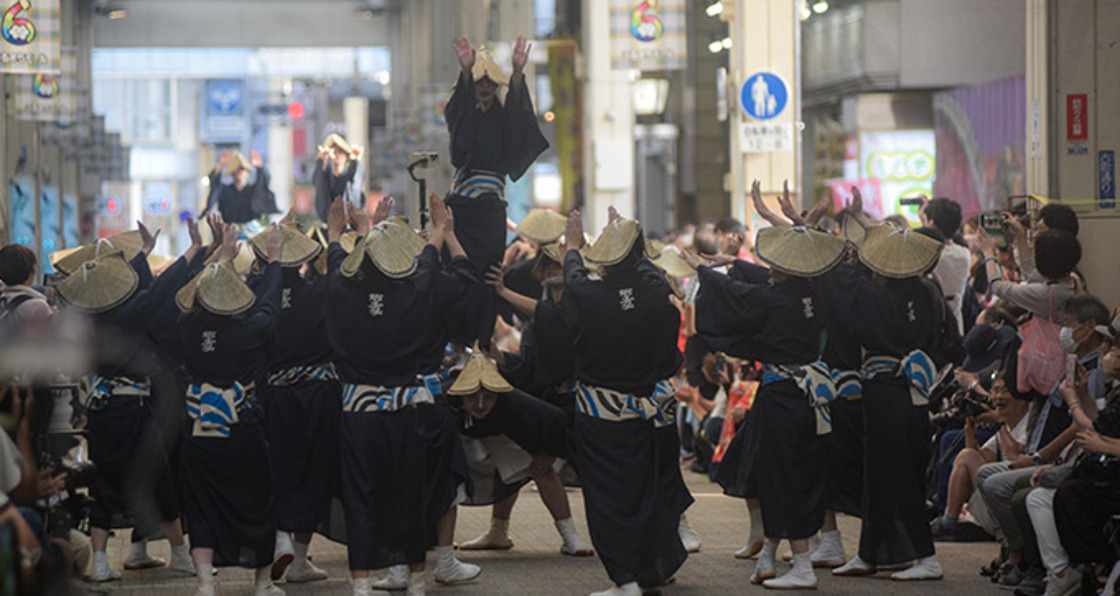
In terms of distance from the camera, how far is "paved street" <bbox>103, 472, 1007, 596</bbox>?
9.05 meters

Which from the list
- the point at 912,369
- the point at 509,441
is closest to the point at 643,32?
the point at 509,441

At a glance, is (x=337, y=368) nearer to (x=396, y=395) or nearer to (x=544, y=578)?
(x=396, y=395)

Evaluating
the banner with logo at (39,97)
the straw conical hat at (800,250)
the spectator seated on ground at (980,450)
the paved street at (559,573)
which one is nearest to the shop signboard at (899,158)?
the banner with logo at (39,97)

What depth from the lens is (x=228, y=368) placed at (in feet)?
28.5

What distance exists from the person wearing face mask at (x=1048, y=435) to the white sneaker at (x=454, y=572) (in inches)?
113

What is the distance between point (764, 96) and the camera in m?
17.2

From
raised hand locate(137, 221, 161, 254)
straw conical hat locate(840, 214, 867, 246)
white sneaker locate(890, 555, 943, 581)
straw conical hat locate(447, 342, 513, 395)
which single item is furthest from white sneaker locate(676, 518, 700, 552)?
raised hand locate(137, 221, 161, 254)

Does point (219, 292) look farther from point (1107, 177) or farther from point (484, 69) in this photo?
point (1107, 177)

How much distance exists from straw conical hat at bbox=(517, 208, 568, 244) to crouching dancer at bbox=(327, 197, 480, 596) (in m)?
2.67

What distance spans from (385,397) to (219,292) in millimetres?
1030

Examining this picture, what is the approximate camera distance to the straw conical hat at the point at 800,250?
29.6 ft

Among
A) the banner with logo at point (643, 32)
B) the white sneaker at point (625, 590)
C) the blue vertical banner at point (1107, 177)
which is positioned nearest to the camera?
the white sneaker at point (625, 590)

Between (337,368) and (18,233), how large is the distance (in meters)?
15.7

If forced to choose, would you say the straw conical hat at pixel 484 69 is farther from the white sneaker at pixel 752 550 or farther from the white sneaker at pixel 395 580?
the white sneaker at pixel 752 550
